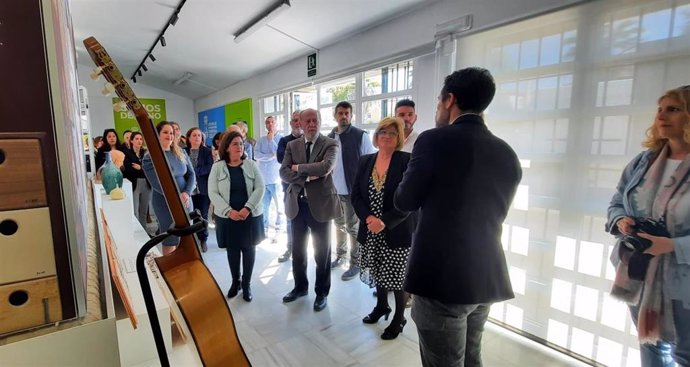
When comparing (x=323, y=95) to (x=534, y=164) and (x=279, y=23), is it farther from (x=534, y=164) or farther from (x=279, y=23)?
(x=534, y=164)

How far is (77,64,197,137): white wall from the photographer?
8734mm

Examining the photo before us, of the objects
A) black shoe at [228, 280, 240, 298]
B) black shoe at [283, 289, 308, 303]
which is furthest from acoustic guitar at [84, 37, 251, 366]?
black shoe at [228, 280, 240, 298]

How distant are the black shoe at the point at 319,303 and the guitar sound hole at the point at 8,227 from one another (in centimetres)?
242

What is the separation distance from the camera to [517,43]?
7.60 feet

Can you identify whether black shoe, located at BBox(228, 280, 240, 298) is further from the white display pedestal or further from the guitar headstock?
the guitar headstock

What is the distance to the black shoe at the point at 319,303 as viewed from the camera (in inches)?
105

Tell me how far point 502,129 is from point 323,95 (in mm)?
3024

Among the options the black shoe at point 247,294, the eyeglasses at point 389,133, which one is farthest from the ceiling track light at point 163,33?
the black shoe at point 247,294

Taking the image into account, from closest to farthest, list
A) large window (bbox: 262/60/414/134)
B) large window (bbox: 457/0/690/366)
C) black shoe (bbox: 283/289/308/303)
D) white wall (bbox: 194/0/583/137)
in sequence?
large window (bbox: 457/0/690/366)
white wall (bbox: 194/0/583/137)
black shoe (bbox: 283/289/308/303)
large window (bbox: 262/60/414/134)

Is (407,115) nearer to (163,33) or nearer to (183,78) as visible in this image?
(163,33)

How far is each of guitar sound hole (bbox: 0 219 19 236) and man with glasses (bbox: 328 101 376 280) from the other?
2.67m

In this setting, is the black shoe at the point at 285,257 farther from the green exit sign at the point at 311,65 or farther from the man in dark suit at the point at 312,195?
the green exit sign at the point at 311,65

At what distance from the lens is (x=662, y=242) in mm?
1451

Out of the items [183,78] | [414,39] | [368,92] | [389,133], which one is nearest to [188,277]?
[389,133]
